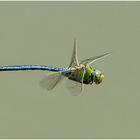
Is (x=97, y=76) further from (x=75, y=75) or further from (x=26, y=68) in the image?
(x=26, y=68)

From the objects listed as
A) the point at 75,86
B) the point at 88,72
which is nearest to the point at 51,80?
the point at 75,86

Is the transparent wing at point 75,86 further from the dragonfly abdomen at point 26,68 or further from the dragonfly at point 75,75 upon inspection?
the dragonfly abdomen at point 26,68

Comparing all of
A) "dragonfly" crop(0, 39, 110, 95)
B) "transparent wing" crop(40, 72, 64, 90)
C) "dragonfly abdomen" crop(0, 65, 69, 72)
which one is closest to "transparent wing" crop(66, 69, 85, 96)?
"dragonfly" crop(0, 39, 110, 95)

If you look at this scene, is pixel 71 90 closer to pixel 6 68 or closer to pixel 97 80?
pixel 97 80

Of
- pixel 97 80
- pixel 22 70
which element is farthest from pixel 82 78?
pixel 22 70

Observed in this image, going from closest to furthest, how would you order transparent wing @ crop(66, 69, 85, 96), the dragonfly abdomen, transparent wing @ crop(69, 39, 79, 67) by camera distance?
1. transparent wing @ crop(66, 69, 85, 96)
2. transparent wing @ crop(69, 39, 79, 67)
3. the dragonfly abdomen

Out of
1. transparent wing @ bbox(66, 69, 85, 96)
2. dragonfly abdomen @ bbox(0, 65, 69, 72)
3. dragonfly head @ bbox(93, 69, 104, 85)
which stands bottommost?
transparent wing @ bbox(66, 69, 85, 96)

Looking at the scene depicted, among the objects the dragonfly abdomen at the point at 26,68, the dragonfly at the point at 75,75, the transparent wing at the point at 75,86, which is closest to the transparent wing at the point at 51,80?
the dragonfly at the point at 75,75

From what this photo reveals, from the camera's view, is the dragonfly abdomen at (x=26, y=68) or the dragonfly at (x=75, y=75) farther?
the dragonfly abdomen at (x=26, y=68)

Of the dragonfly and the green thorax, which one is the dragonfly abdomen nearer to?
the dragonfly
